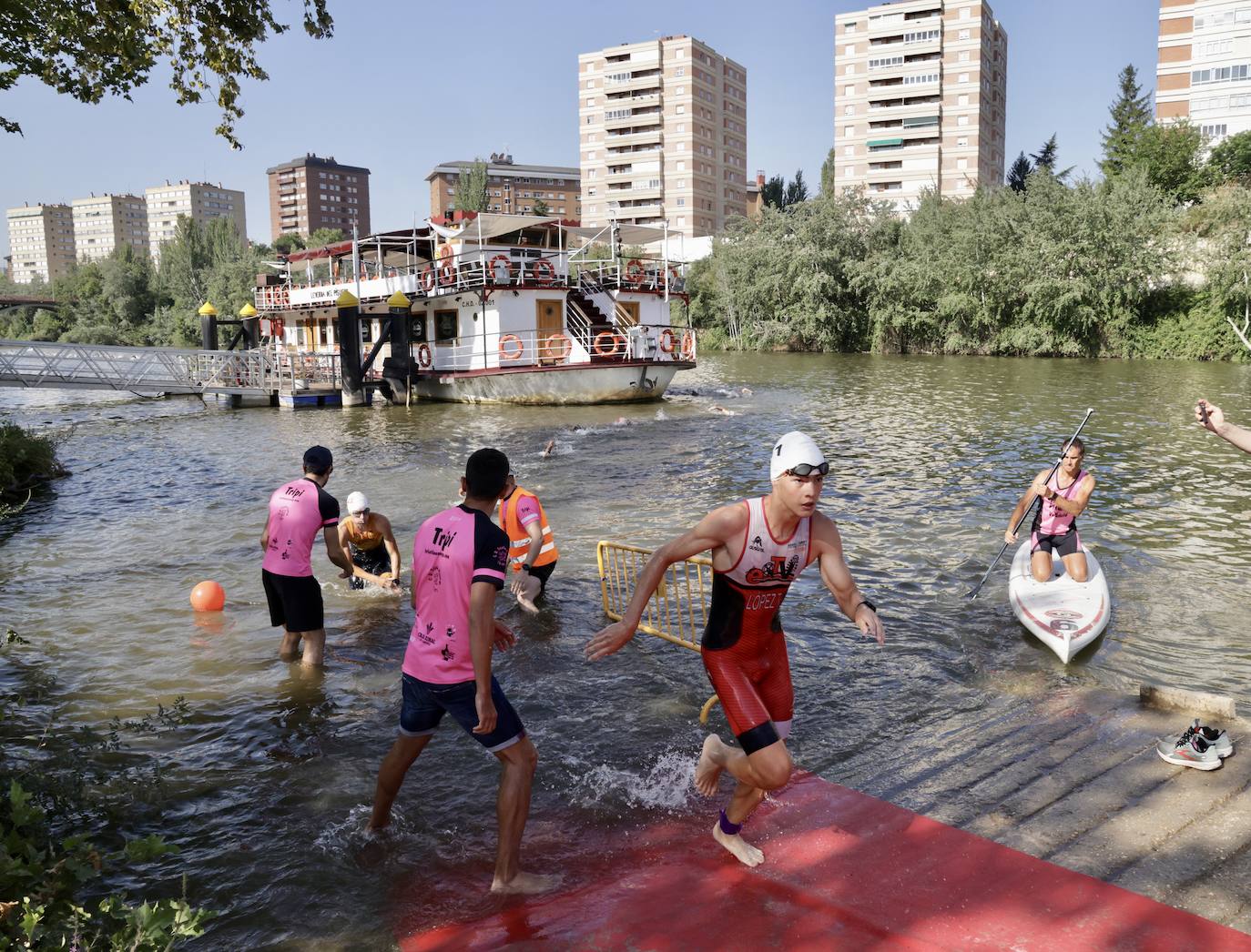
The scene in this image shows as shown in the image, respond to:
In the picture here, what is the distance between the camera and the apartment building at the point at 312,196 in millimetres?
179125

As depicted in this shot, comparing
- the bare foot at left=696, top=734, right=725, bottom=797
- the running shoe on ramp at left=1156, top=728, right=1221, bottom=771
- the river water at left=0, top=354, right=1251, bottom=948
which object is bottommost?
the river water at left=0, top=354, right=1251, bottom=948

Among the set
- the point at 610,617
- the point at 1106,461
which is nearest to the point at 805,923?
the point at 610,617

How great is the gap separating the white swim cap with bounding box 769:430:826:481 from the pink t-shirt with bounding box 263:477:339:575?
3.79m

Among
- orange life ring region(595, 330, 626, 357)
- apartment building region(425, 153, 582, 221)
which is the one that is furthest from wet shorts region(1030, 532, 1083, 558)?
apartment building region(425, 153, 582, 221)

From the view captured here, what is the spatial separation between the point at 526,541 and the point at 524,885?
4354 millimetres

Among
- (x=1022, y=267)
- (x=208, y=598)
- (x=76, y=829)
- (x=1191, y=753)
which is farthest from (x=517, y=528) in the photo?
(x=1022, y=267)

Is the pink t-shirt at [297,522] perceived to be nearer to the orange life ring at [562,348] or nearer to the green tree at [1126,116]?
the orange life ring at [562,348]

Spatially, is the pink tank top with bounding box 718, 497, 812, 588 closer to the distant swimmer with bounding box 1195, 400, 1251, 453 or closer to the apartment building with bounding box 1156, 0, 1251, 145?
the distant swimmer with bounding box 1195, 400, 1251, 453

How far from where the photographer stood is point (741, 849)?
443cm

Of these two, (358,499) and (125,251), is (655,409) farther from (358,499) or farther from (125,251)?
(125,251)

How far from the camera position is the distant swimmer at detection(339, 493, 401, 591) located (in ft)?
28.0

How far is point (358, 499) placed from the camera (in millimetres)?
8695

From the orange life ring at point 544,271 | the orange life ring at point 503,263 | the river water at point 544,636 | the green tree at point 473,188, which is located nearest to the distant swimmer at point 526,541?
the river water at point 544,636

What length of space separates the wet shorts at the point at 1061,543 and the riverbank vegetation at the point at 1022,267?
3781cm
